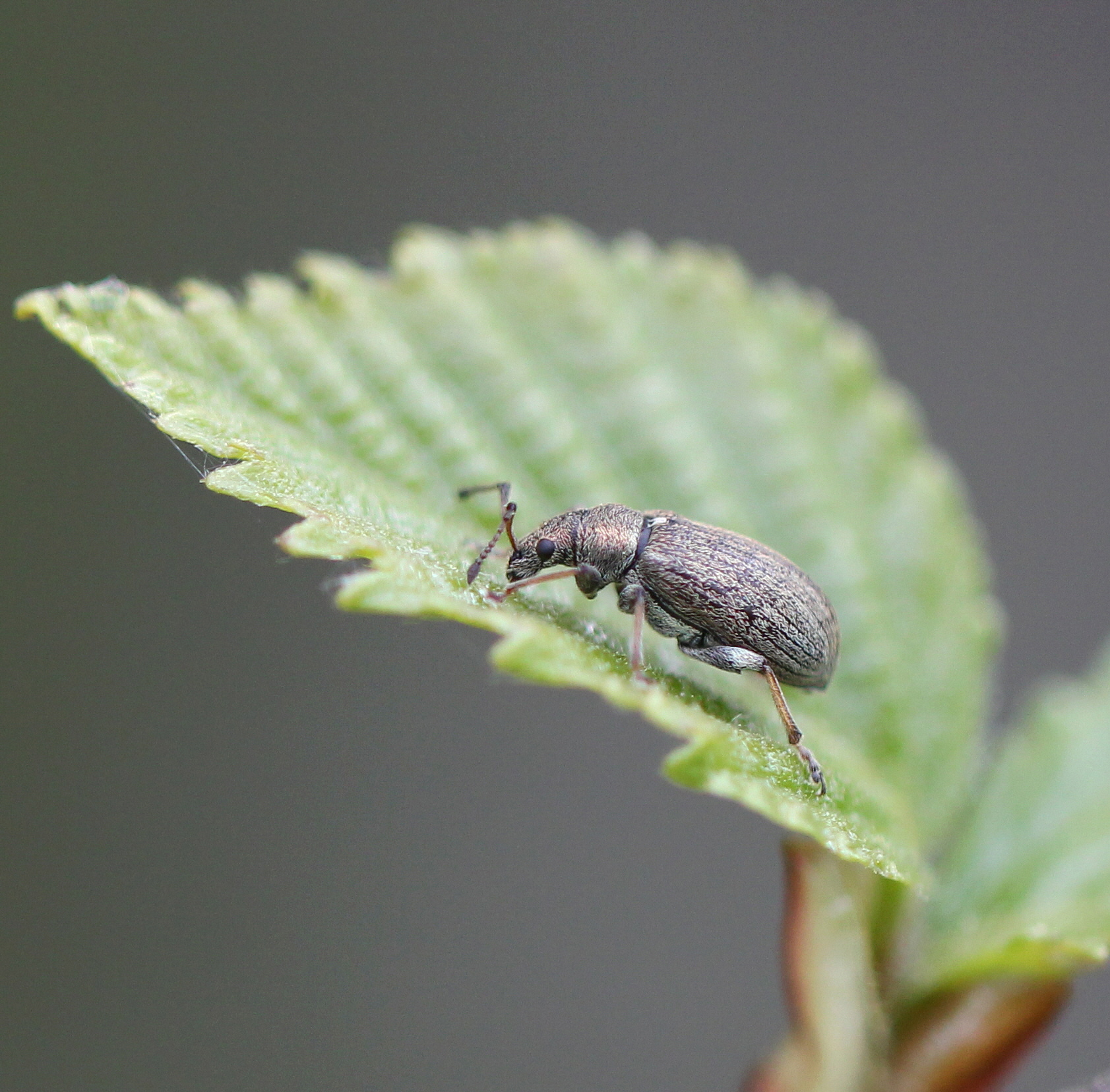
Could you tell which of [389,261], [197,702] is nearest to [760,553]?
[389,261]

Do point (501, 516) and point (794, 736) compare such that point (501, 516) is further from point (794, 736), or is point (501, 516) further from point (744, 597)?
point (794, 736)

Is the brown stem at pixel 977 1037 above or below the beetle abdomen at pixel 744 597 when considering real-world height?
below

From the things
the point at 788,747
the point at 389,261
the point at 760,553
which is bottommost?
the point at 788,747

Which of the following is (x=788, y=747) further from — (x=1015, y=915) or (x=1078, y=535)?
(x=1078, y=535)

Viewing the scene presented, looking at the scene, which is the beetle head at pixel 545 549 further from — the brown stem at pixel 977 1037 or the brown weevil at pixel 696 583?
the brown stem at pixel 977 1037

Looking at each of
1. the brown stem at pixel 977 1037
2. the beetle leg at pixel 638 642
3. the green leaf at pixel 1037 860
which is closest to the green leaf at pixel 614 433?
the beetle leg at pixel 638 642

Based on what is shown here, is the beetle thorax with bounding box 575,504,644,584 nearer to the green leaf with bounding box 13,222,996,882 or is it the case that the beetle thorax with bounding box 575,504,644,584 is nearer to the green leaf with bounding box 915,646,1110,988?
the green leaf with bounding box 13,222,996,882

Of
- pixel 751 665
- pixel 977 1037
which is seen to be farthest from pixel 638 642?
pixel 977 1037
